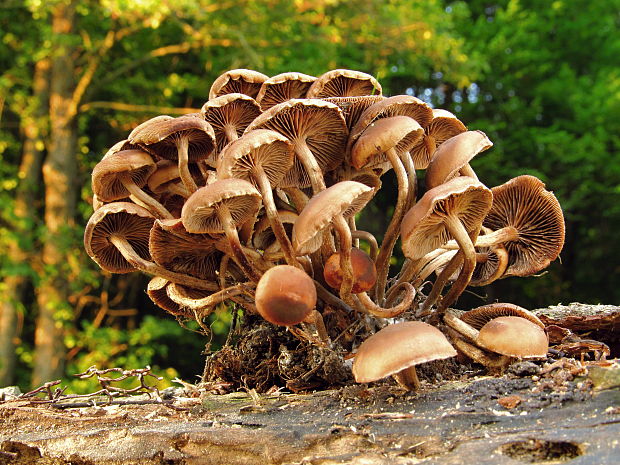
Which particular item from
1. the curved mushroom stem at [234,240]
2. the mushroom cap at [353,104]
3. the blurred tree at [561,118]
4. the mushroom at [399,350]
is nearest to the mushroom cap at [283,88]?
the mushroom cap at [353,104]

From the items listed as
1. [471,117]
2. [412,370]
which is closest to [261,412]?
[412,370]

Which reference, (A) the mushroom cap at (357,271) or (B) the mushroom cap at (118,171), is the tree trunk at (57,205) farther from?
(A) the mushroom cap at (357,271)

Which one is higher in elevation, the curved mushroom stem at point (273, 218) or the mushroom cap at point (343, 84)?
the mushroom cap at point (343, 84)

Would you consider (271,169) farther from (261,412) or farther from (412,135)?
(261,412)

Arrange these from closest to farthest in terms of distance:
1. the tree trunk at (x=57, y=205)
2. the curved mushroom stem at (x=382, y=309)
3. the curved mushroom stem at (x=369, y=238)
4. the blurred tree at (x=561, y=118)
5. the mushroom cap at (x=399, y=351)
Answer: the mushroom cap at (x=399, y=351)
the curved mushroom stem at (x=382, y=309)
the curved mushroom stem at (x=369, y=238)
the tree trunk at (x=57, y=205)
the blurred tree at (x=561, y=118)

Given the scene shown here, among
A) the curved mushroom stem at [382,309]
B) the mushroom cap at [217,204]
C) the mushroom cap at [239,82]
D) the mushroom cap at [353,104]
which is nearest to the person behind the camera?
the mushroom cap at [217,204]

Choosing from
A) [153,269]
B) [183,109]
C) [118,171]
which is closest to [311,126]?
[118,171]

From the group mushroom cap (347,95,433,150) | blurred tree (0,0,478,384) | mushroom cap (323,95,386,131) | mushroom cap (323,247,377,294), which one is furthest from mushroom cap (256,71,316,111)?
blurred tree (0,0,478,384)
